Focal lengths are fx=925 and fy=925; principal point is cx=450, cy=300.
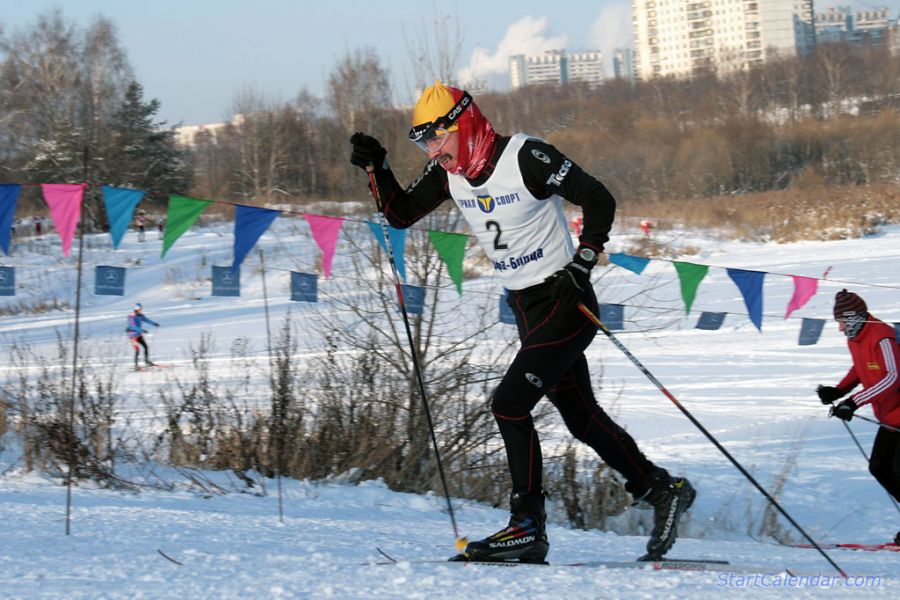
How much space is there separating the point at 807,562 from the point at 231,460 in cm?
506

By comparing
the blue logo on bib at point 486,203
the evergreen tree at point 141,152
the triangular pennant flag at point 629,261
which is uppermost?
the evergreen tree at point 141,152

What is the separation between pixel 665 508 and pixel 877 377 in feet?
11.0

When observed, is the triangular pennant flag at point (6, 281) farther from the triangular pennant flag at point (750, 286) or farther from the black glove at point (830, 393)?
the black glove at point (830, 393)

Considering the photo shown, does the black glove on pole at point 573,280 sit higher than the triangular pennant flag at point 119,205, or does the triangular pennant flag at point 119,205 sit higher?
the triangular pennant flag at point 119,205

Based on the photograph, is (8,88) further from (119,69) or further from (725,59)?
(725,59)

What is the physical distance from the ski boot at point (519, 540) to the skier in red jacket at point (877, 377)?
3.75 m

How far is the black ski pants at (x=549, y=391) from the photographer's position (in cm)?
364

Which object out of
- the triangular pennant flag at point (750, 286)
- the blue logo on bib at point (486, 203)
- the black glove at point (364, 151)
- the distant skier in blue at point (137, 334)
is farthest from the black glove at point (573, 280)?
the distant skier in blue at point (137, 334)

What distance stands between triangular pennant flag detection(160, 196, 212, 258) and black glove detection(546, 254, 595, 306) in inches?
131

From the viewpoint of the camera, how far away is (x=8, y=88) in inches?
1490

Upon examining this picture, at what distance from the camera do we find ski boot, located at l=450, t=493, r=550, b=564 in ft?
12.0

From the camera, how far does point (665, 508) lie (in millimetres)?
3896

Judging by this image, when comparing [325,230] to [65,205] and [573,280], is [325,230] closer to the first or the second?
[65,205]

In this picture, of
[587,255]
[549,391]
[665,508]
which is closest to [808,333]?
[665,508]
